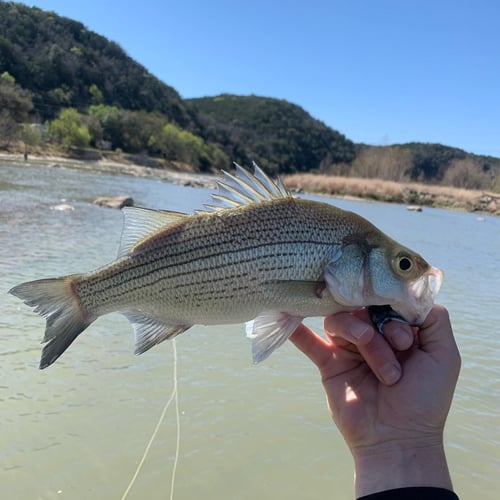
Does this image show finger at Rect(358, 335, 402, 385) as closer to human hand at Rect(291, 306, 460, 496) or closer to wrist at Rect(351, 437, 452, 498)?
human hand at Rect(291, 306, 460, 496)

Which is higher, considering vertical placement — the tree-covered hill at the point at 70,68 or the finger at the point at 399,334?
the tree-covered hill at the point at 70,68

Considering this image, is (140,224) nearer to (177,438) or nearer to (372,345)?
(372,345)

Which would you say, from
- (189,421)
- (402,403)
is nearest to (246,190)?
(402,403)

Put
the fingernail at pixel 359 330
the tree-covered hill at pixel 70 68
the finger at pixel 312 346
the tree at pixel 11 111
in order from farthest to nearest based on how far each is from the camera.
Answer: the tree-covered hill at pixel 70 68 → the tree at pixel 11 111 → the finger at pixel 312 346 → the fingernail at pixel 359 330

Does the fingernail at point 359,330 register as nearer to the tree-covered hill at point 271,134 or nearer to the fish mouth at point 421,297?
the fish mouth at point 421,297

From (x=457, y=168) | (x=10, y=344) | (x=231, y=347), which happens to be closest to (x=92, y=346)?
(x=10, y=344)

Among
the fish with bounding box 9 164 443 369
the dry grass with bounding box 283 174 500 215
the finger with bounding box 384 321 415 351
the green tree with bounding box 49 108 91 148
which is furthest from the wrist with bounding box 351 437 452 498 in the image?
the green tree with bounding box 49 108 91 148

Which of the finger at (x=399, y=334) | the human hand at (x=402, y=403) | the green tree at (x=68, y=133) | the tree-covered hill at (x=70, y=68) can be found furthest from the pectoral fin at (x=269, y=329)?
the tree-covered hill at (x=70, y=68)
